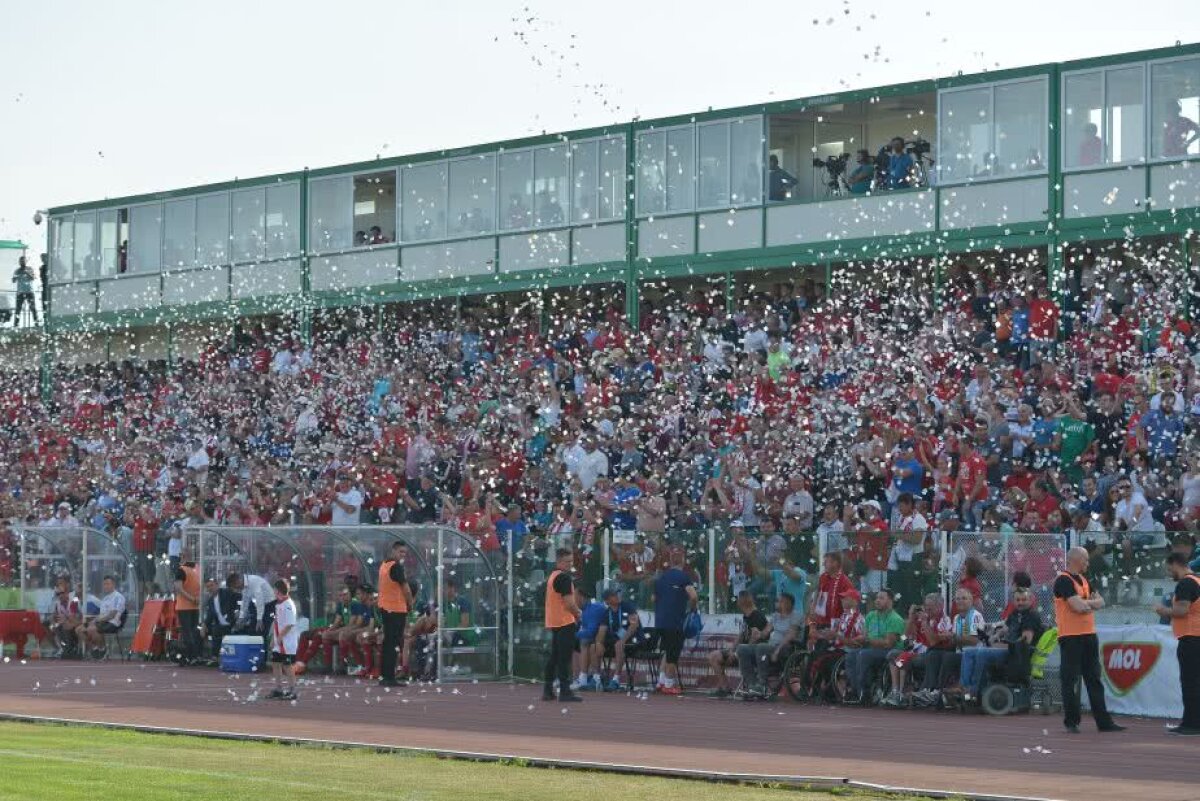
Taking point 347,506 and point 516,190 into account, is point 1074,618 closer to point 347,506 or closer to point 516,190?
point 347,506

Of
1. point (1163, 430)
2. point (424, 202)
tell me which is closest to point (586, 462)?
point (1163, 430)

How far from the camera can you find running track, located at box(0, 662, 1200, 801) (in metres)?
17.4

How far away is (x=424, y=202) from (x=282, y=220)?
4.60 m

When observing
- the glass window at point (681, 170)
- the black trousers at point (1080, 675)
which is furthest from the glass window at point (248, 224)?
the black trousers at point (1080, 675)

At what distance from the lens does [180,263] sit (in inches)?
2082

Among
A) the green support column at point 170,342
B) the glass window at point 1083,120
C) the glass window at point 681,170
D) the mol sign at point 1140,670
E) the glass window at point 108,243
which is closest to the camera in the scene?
the mol sign at point 1140,670

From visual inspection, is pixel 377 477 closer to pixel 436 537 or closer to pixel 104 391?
pixel 436 537

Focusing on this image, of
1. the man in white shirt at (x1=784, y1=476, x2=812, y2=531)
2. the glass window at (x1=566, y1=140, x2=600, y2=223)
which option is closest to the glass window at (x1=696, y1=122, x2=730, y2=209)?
the glass window at (x1=566, y1=140, x2=600, y2=223)

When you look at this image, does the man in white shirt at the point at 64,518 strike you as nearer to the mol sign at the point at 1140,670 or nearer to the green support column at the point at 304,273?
the green support column at the point at 304,273

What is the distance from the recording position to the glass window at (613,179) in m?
42.8

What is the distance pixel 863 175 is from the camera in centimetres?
3878

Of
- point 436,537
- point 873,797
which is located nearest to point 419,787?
point 873,797

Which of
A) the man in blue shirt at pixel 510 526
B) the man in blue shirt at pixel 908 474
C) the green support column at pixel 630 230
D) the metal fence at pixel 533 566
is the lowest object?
the metal fence at pixel 533 566

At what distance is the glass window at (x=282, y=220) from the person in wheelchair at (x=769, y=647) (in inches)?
1018
